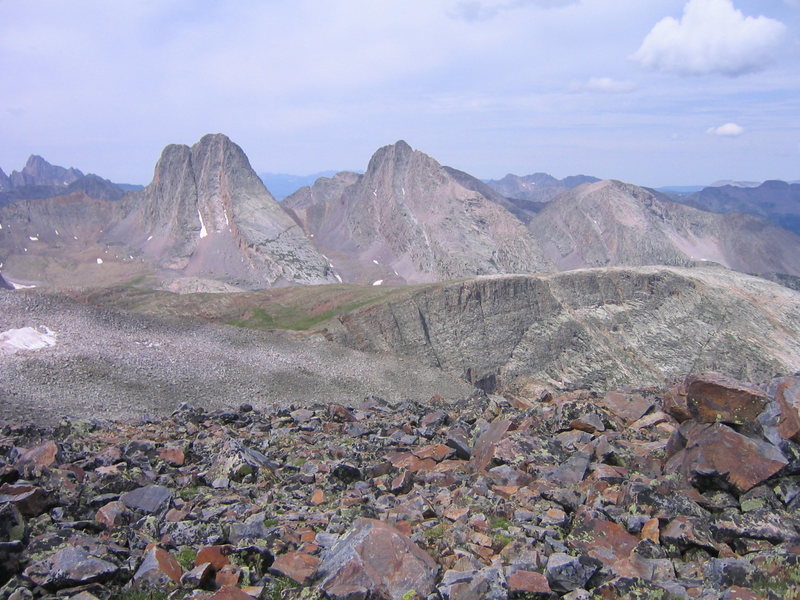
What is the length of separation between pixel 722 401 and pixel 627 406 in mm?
6355

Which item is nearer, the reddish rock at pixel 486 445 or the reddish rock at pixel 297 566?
the reddish rock at pixel 297 566

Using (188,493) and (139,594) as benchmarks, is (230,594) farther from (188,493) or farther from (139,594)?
(188,493)

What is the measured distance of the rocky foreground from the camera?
9531mm

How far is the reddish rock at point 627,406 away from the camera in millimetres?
21172

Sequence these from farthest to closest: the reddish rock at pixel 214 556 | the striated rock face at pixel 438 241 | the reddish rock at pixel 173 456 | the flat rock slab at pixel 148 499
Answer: the striated rock face at pixel 438 241 < the reddish rock at pixel 173 456 < the flat rock slab at pixel 148 499 < the reddish rock at pixel 214 556

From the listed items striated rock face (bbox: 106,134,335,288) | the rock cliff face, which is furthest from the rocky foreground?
striated rock face (bbox: 106,134,335,288)

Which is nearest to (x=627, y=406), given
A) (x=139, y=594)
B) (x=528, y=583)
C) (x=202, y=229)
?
(x=528, y=583)

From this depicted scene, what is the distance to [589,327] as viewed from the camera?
268 ft

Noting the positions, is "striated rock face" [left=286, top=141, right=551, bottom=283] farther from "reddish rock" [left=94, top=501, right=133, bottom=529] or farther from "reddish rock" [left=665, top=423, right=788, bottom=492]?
"reddish rock" [left=94, top=501, right=133, bottom=529]

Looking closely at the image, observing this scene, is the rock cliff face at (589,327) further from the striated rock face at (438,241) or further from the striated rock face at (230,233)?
the striated rock face at (230,233)

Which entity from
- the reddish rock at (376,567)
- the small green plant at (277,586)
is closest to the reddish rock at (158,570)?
the small green plant at (277,586)

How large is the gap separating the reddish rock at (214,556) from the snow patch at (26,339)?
97.2 feet

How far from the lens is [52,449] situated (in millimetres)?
17609

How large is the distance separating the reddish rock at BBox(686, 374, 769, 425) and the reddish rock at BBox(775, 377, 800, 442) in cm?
48
